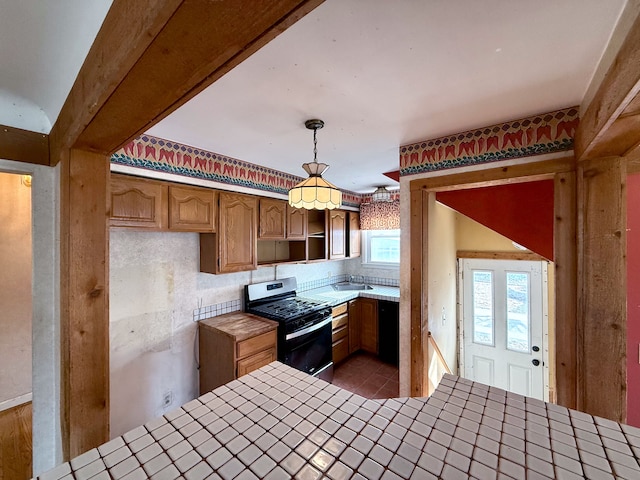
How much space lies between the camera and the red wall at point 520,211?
74.6 inches

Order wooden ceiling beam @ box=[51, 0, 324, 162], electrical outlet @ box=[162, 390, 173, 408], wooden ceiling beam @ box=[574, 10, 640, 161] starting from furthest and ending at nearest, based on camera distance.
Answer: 1. electrical outlet @ box=[162, 390, 173, 408]
2. wooden ceiling beam @ box=[574, 10, 640, 161]
3. wooden ceiling beam @ box=[51, 0, 324, 162]

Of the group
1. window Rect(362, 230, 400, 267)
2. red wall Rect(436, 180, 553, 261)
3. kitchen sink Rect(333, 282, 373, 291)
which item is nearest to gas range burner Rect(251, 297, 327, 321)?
kitchen sink Rect(333, 282, 373, 291)

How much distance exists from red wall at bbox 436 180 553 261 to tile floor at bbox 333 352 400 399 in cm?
195

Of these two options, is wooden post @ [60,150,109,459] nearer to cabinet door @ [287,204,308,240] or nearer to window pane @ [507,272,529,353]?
cabinet door @ [287,204,308,240]

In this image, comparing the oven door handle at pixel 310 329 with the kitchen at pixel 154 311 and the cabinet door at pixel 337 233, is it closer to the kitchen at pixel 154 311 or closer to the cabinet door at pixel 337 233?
the kitchen at pixel 154 311

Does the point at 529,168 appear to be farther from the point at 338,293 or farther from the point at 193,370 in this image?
the point at 193,370

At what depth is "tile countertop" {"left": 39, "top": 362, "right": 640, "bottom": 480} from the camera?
0.53 meters

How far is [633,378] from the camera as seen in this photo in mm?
1698

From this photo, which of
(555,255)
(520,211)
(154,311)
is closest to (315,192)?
(555,255)

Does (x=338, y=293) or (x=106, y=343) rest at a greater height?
(x=106, y=343)

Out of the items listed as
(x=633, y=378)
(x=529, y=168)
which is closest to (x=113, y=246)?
(x=529, y=168)

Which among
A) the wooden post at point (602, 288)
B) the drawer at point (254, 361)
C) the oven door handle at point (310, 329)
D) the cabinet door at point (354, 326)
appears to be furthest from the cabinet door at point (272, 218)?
the wooden post at point (602, 288)

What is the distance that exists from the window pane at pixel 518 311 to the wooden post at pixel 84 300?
3.70 m

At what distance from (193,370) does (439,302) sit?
2.40 metres
